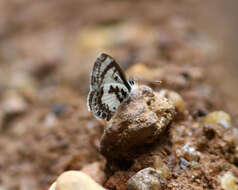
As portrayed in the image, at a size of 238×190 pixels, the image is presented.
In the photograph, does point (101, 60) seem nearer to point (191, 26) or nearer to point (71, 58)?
point (71, 58)

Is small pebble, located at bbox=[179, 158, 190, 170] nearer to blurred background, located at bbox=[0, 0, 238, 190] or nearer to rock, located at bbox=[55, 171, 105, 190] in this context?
rock, located at bbox=[55, 171, 105, 190]

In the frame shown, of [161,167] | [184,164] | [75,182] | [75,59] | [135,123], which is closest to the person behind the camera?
[75,182]

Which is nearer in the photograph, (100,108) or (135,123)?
(135,123)

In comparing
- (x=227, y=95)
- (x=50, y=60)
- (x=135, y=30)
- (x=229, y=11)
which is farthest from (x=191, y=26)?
(x=50, y=60)

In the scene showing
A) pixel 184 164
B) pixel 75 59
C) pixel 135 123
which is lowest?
pixel 184 164

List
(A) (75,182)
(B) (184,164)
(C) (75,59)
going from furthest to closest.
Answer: (C) (75,59) → (B) (184,164) → (A) (75,182)

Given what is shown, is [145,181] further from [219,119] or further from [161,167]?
[219,119]

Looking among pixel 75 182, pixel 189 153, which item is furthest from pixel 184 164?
pixel 75 182

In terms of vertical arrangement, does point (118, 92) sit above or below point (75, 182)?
above
